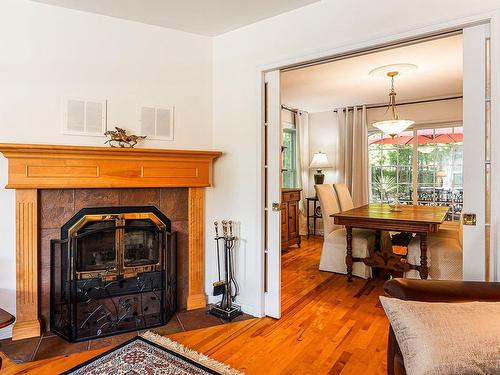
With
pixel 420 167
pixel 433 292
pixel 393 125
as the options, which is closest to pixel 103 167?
pixel 433 292

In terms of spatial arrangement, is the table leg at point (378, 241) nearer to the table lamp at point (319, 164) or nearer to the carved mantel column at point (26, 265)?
the table lamp at point (319, 164)

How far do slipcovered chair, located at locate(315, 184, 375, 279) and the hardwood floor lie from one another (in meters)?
0.44

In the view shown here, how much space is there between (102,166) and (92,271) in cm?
80

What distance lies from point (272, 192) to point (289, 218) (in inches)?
94.5

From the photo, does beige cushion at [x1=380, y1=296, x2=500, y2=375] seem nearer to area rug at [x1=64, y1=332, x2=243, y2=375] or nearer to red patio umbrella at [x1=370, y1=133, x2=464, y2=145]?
area rug at [x1=64, y1=332, x2=243, y2=375]

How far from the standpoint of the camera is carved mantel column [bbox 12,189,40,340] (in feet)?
7.52

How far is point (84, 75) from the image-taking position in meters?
2.52

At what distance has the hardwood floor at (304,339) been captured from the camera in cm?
199

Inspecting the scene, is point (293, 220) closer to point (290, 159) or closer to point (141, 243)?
point (290, 159)

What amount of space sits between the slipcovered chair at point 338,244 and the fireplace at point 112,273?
2011 millimetres

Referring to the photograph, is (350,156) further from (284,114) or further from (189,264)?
(189,264)

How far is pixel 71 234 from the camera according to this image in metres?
2.40

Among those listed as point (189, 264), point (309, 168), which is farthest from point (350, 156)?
point (189, 264)

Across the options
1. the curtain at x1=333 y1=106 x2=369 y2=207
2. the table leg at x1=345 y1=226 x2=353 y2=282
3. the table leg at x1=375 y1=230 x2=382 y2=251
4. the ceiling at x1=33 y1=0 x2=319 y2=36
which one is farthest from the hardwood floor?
the curtain at x1=333 y1=106 x2=369 y2=207
